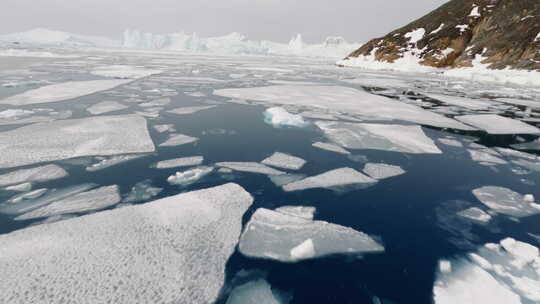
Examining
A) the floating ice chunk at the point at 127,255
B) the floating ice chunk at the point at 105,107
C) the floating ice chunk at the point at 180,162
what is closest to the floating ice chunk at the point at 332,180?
the floating ice chunk at the point at 127,255

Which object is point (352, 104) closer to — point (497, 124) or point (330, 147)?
point (497, 124)

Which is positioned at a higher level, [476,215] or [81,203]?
[476,215]

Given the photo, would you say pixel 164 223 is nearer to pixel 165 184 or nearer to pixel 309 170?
pixel 165 184

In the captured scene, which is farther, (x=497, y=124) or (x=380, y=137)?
(x=497, y=124)

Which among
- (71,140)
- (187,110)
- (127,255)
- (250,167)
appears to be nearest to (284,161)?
(250,167)

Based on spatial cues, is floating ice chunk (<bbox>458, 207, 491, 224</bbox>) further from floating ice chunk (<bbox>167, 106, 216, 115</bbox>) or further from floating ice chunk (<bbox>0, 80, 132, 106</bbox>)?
floating ice chunk (<bbox>0, 80, 132, 106</bbox>)

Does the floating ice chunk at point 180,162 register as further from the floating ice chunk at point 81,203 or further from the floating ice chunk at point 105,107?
the floating ice chunk at point 105,107

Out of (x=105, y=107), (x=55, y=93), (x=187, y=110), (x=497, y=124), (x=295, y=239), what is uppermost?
(x=497, y=124)
